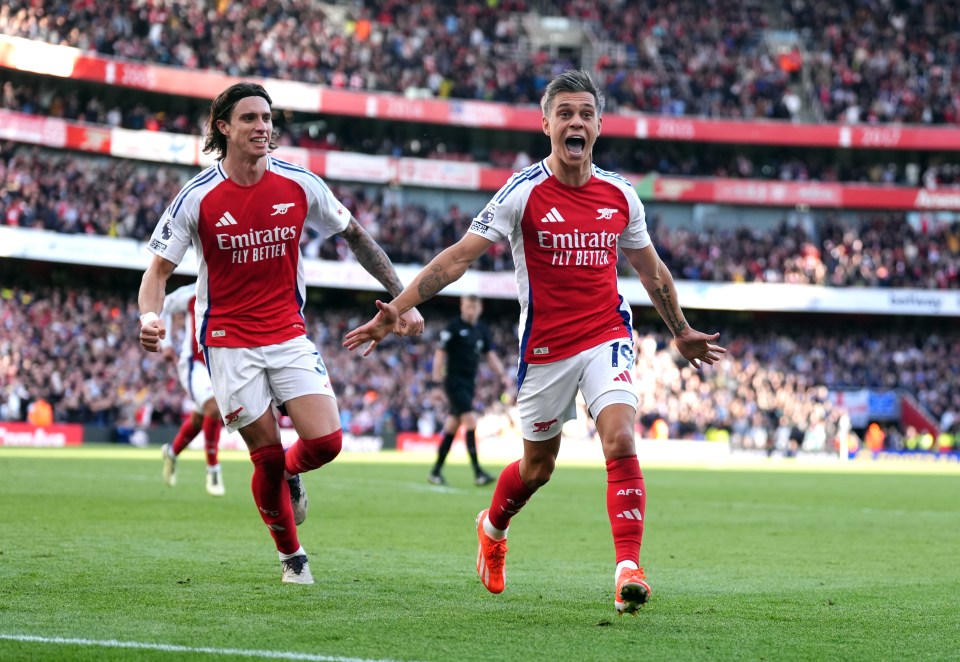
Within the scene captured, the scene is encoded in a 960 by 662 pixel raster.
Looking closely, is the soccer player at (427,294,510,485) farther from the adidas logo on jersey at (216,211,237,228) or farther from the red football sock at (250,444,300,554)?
the adidas logo on jersey at (216,211,237,228)

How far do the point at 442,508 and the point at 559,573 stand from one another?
5.88 m

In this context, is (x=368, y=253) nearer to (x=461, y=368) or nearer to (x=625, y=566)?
(x=625, y=566)

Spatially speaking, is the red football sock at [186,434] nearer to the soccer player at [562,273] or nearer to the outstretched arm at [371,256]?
the outstretched arm at [371,256]

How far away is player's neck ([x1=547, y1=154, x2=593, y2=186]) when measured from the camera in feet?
23.4

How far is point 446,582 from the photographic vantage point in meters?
7.88

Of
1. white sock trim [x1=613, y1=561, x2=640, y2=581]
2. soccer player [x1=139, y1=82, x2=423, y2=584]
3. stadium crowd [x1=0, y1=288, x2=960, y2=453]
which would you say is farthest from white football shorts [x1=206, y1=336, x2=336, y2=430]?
stadium crowd [x1=0, y1=288, x2=960, y2=453]

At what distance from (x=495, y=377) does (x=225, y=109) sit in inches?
1378

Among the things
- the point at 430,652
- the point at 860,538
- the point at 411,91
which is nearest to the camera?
the point at 430,652

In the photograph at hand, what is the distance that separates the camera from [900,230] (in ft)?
166

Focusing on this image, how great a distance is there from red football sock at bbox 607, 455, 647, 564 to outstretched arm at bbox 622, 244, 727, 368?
0.91 m

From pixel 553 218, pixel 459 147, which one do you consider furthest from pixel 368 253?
pixel 459 147

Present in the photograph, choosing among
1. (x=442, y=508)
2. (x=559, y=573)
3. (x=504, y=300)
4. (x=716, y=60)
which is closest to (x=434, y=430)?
(x=504, y=300)

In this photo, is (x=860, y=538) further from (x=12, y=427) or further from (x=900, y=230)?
(x=900, y=230)

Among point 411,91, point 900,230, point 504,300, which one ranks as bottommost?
point 504,300
